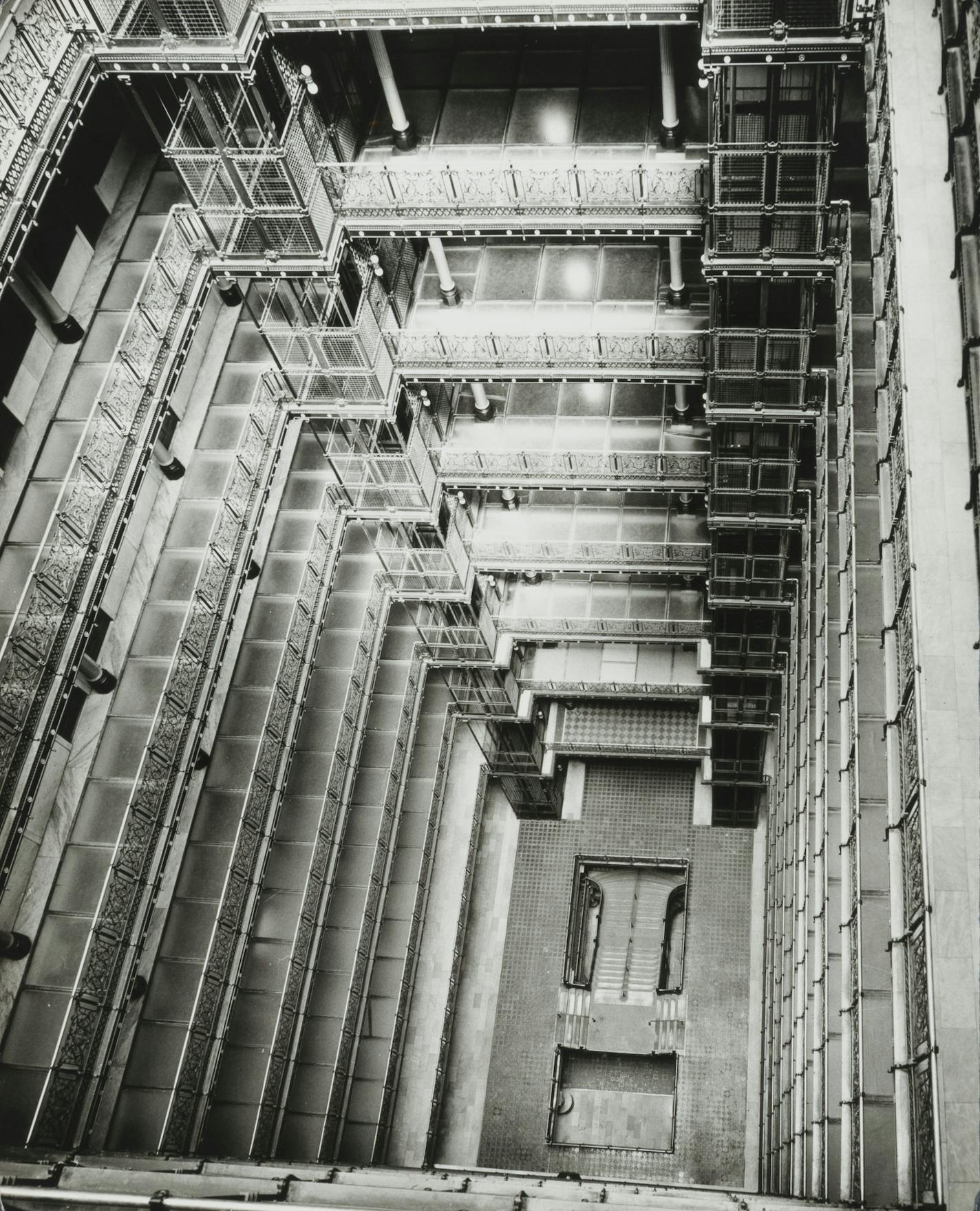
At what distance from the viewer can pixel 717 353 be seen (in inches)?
702

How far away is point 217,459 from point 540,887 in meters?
15.6

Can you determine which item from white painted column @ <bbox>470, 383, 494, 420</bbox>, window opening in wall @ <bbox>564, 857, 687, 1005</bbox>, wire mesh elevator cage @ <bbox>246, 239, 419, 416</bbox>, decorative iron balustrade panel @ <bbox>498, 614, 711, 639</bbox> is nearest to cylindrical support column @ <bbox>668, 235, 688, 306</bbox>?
white painted column @ <bbox>470, 383, 494, 420</bbox>

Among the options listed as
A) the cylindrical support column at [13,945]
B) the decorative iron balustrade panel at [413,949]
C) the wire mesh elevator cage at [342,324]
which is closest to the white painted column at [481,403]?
the wire mesh elevator cage at [342,324]

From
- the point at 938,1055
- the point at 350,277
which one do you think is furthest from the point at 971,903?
the point at 350,277

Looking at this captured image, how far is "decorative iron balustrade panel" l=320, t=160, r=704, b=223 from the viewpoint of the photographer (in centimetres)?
1695

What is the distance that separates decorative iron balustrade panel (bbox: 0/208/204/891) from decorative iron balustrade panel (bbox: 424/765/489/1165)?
14.6m

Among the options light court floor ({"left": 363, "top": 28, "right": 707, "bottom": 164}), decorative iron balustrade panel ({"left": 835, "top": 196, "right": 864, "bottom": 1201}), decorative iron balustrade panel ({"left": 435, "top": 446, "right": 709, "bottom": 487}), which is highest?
light court floor ({"left": 363, "top": 28, "right": 707, "bottom": 164})

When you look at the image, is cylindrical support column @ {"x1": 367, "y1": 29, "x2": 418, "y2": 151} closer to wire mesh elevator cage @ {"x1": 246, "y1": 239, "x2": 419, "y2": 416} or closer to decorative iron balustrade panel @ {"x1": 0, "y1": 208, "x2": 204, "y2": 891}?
wire mesh elevator cage @ {"x1": 246, "y1": 239, "x2": 419, "y2": 416}

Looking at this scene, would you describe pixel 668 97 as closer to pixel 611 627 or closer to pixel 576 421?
pixel 576 421

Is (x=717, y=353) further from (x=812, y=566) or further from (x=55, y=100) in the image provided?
(x=55, y=100)

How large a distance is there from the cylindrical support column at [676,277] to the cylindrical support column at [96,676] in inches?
475

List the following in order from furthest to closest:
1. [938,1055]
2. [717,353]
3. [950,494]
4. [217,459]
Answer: [217,459], [717,353], [950,494], [938,1055]

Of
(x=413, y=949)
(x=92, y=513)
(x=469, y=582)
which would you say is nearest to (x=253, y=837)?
(x=469, y=582)

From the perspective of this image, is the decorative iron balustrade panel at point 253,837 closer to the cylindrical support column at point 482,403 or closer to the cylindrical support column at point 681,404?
the cylindrical support column at point 482,403
